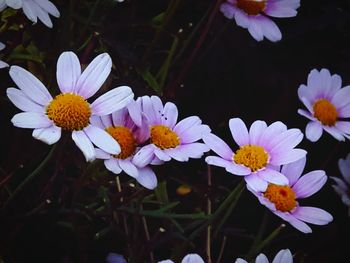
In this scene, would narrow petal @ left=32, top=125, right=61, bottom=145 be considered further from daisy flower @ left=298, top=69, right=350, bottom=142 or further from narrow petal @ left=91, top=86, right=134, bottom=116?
daisy flower @ left=298, top=69, right=350, bottom=142

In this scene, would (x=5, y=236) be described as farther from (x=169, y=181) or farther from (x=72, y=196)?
(x=169, y=181)

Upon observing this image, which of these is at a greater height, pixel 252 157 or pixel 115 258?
pixel 252 157

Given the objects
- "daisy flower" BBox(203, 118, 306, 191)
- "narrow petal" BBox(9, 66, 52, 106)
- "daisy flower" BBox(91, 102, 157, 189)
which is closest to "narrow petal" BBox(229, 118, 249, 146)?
"daisy flower" BBox(203, 118, 306, 191)

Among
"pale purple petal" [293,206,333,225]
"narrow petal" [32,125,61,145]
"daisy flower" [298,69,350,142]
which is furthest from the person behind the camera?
"daisy flower" [298,69,350,142]

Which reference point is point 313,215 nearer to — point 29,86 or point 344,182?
point 344,182

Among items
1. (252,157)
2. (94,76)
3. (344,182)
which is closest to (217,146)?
(252,157)
